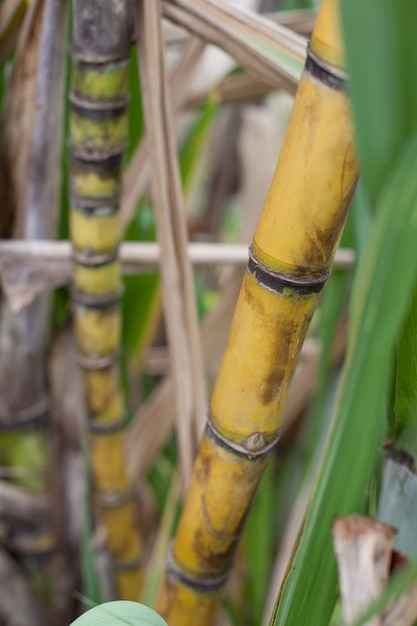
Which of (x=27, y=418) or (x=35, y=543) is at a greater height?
(x=27, y=418)

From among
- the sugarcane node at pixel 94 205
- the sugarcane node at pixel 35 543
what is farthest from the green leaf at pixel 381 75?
the sugarcane node at pixel 35 543

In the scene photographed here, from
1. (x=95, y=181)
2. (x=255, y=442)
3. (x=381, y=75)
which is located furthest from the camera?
(x=95, y=181)

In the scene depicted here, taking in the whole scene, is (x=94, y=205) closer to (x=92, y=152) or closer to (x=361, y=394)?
(x=92, y=152)

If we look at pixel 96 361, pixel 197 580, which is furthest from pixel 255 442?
pixel 96 361

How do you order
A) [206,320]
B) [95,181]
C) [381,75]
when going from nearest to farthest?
[381,75]
[95,181]
[206,320]

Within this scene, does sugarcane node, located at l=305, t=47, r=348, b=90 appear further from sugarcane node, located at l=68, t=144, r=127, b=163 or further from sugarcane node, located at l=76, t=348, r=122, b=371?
sugarcane node, located at l=76, t=348, r=122, b=371

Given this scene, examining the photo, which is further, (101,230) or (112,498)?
(112,498)

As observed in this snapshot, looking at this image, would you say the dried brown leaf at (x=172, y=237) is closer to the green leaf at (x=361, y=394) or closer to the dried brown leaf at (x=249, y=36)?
the dried brown leaf at (x=249, y=36)
